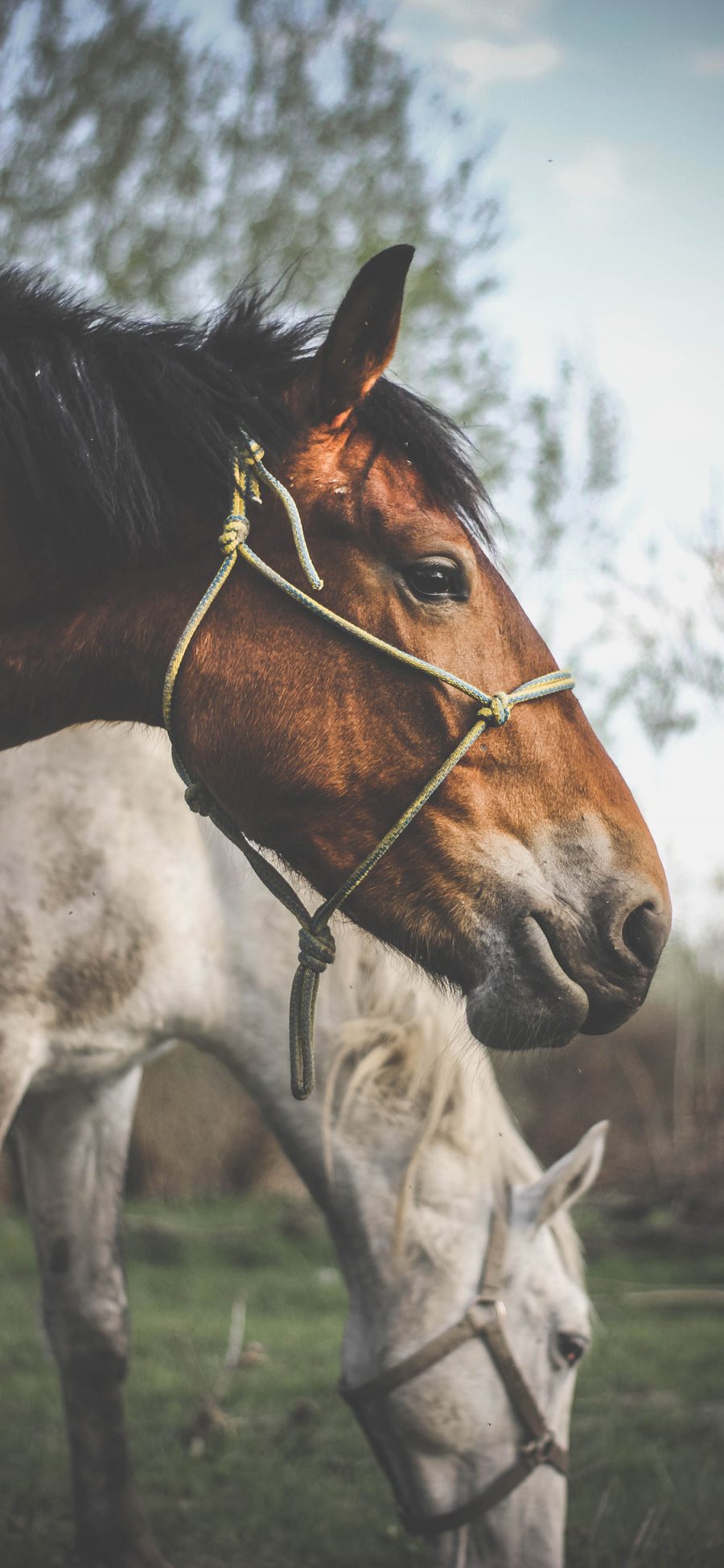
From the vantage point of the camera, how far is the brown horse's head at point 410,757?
180 cm

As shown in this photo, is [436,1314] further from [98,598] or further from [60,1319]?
[98,598]

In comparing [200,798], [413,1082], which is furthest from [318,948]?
[413,1082]

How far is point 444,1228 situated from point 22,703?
1.81 meters

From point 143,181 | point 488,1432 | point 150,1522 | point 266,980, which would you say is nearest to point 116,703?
point 266,980

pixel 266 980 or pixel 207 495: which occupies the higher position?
pixel 207 495

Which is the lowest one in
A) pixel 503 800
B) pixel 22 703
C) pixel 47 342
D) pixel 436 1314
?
pixel 436 1314

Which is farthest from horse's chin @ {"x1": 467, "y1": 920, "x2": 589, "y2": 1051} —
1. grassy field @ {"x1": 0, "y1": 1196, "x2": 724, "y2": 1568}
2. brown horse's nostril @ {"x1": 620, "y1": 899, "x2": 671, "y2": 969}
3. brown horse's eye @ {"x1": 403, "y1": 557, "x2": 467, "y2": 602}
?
grassy field @ {"x1": 0, "y1": 1196, "x2": 724, "y2": 1568}

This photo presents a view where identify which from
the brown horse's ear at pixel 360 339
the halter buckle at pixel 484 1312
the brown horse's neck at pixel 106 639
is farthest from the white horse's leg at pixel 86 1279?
the brown horse's ear at pixel 360 339

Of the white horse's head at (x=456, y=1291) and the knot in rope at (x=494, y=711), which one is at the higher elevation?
the knot in rope at (x=494, y=711)

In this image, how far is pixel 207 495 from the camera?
1929 millimetres

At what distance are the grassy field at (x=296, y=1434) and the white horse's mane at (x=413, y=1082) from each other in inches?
46.7

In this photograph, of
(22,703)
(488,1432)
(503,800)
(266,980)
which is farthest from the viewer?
(266,980)

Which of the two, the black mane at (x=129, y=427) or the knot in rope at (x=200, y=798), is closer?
the black mane at (x=129, y=427)

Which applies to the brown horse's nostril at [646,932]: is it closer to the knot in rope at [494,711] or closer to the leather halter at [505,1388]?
the knot in rope at [494,711]
